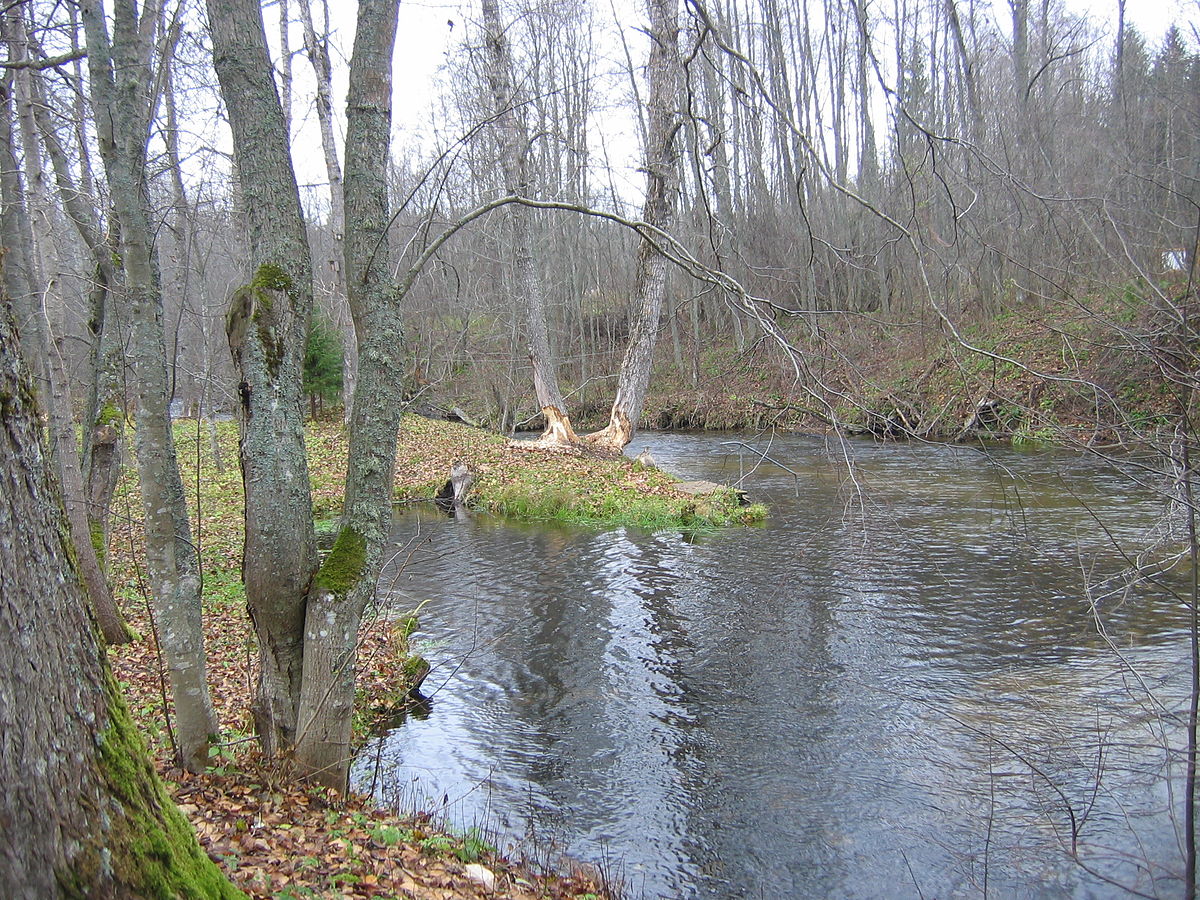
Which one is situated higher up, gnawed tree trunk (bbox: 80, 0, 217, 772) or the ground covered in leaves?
gnawed tree trunk (bbox: 80, 0, 217, 772)

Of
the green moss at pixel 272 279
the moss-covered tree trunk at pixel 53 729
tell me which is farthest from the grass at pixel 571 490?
the moss-covered tree trunk at pixel 53 729

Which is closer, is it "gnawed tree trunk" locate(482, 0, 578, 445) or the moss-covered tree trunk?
the moss-covered tree trunk

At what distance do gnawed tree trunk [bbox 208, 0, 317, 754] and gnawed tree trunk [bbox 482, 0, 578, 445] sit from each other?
1184 cm

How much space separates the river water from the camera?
16.3ft

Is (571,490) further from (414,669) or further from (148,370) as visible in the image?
(148,370)

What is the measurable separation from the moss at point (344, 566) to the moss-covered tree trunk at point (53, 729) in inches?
97.0

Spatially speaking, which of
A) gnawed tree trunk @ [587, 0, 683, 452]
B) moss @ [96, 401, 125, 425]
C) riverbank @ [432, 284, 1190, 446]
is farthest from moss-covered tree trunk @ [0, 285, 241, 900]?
gnawed tree trunk @ [587, 0, 683, 452]

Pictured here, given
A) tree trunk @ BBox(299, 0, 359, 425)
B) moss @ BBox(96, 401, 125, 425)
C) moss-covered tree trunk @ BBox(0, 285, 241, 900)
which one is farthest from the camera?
tree trunk @ BBox(299, 0, 359, 425)

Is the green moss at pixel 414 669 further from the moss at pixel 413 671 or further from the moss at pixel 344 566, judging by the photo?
the moss at pixel 344 566

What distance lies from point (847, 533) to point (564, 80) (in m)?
23.8

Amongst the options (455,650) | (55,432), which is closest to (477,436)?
(455,650)

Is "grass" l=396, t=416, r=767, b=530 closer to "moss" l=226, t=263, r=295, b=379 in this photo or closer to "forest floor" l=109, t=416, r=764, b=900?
"forest floor" l=109, t=416, r=764, b=900

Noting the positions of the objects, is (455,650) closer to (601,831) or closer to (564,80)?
(601,831)

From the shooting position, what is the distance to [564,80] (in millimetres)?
30438
